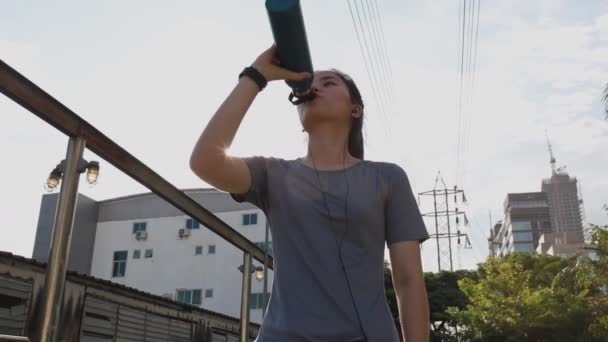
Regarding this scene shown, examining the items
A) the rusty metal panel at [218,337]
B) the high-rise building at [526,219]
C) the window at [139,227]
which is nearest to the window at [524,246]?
the high-rise building at [526,219]

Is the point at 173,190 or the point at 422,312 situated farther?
the point at 173,190

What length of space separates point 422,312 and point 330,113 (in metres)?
0.59

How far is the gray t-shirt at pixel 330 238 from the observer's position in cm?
108

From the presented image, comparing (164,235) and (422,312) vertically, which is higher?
(164,235)

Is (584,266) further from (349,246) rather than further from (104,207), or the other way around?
(104,207)

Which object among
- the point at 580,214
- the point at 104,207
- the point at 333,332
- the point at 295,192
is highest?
the point at 580,214

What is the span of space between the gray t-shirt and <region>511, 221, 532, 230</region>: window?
112 metres

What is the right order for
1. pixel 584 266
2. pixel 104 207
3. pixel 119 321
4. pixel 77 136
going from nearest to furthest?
pixel 77 136, pixel 119 321, pixel 584 266, pixel 104 207

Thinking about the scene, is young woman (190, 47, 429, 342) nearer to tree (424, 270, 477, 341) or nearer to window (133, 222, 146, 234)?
tree (424, 270, 477, 341)

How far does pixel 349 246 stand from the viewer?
1197 mm

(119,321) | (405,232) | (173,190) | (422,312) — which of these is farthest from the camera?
(119,321)

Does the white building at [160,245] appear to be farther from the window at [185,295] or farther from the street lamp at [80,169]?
the street lamp at [80,169]

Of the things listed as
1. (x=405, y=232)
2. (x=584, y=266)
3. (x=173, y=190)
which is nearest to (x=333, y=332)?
(x=405, y=232)

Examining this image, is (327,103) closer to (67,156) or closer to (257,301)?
(67,156)
